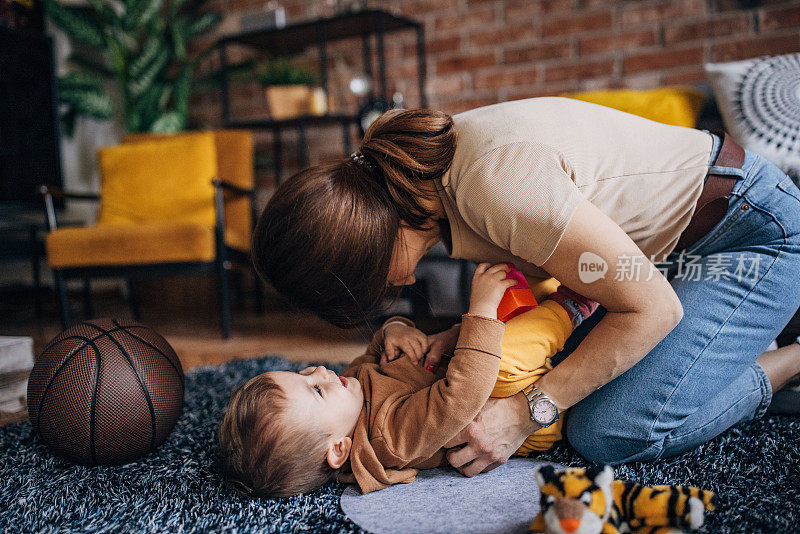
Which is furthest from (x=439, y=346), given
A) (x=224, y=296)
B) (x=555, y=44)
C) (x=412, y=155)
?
(x=555, y=44)

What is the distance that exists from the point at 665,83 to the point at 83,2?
10.5 feet

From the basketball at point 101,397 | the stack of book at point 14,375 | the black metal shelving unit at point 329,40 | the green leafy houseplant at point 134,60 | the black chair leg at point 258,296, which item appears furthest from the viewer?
the green leafy houseplant at point 134,60

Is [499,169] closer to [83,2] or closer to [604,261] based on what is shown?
[604,261]

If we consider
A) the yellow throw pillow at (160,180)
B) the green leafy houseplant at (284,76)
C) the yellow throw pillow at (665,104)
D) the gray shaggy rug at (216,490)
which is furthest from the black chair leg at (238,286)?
the yellow throw pillow at (665,104)

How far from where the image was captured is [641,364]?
1.02 meters

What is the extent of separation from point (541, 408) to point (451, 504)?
0.21m

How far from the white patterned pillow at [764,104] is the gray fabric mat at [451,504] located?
114 cm

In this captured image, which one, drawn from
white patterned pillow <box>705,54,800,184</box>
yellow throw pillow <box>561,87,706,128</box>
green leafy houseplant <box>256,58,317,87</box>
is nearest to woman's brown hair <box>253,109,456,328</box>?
white patterned pillow <box>705,54,800,184</box>

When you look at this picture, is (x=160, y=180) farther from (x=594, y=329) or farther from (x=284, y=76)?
(x=594, y=329)

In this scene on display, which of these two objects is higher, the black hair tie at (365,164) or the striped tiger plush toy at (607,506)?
the black hair tie at (365,164)

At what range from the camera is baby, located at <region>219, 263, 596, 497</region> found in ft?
A: 3.02

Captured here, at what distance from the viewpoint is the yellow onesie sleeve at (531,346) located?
3.14 ft

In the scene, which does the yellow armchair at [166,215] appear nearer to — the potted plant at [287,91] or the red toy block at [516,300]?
the potted plant at [287,91]

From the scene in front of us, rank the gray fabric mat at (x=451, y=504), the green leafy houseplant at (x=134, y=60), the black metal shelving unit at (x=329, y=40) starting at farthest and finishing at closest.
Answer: the green leafy houseplant at (x=134, y=60) < the black metal shelving unit at (x=329, y=40) < the gray fabric mat at (x=451, y=504)
